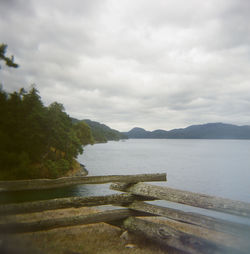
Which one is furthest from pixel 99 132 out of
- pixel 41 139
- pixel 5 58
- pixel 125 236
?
pixel 5 58

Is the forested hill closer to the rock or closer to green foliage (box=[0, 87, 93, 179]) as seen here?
green foliage (box=[0, 87, 93, 179])

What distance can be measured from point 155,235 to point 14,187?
Result: 2.56 meters

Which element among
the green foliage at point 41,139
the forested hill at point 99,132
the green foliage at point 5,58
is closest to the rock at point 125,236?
the green foliage at point 5,58

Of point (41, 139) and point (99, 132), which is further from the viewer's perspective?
point (99, 132)

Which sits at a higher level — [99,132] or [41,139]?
[99,132]

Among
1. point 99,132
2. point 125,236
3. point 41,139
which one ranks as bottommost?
point 125,236

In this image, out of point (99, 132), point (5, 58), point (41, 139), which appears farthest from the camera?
point (99, 132)

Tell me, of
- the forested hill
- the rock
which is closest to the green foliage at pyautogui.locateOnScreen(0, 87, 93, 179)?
the rock

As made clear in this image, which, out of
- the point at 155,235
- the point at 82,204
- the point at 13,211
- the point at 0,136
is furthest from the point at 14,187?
the point at 0,136

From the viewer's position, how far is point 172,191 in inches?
149

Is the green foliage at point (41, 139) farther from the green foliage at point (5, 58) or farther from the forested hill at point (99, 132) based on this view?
the forested hill at point (99, 132)

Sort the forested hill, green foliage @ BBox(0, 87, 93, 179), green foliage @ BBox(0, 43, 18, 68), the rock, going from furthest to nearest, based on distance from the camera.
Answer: the forested hill → green foliage @ BBox(0, 87, 93, 179) → the rock → green foliage @ BBox(0, 43, 18, 68)

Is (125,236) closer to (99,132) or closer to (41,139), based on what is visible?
(41,139)

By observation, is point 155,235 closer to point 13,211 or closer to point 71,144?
point 13,211
